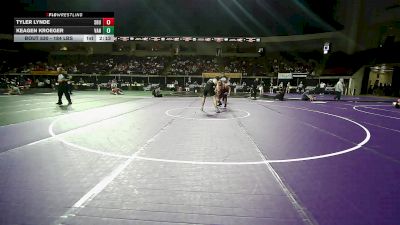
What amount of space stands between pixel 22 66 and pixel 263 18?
126 ft

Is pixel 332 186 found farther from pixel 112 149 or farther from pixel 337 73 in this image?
pixel 337 73

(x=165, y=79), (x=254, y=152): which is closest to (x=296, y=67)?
(x=165, y=79)

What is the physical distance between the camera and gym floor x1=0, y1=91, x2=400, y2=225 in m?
3.57

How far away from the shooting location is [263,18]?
4562cm

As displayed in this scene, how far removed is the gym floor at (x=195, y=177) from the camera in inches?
140

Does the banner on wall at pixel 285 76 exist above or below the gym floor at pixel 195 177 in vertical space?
above
